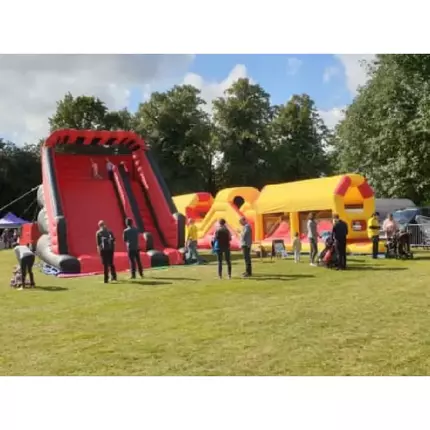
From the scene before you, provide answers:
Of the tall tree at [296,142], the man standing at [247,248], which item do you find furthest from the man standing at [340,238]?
the tall tree at [296,142]

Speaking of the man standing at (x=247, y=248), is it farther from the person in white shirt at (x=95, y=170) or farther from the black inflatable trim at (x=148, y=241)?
the person in white shirt at (x=95, y=170)

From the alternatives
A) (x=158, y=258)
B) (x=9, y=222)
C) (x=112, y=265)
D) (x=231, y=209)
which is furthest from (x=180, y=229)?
(x=9, y=222)

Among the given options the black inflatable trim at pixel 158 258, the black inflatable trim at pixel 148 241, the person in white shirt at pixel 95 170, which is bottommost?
the black inflatable trim at pixel 158 258

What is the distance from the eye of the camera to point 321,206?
13.5m

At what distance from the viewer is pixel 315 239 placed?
1173 centimetres

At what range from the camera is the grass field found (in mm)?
4922

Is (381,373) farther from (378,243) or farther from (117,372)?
(378,243)

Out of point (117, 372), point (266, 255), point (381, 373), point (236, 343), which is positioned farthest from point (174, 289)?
point (266, 255)

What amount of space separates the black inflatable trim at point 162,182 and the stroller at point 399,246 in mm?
4592

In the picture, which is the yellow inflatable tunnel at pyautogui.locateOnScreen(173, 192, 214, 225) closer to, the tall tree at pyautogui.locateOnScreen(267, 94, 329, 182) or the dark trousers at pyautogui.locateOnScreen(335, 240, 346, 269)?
the tall tree at pyautogui.locateOnScreen(267, 94, 329, 182)

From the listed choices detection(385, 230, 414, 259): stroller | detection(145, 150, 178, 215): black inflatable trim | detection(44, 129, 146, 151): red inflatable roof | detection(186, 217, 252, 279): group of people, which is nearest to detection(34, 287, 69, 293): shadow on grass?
detection(186, 217, 252, 279): group of people

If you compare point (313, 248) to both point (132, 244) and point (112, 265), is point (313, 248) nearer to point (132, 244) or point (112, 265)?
point (132, 244)

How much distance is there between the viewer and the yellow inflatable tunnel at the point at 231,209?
16.5 meters

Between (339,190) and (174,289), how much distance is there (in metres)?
5.96
